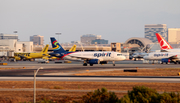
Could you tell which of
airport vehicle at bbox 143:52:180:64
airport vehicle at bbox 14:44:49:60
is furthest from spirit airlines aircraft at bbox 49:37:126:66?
airport vehicle at bbox 14:44:49:60

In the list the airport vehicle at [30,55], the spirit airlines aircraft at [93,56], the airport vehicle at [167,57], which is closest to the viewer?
the spirit airlines aircraft at [93,56]

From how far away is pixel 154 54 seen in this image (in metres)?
95.4

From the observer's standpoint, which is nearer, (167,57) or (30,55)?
(167,57)

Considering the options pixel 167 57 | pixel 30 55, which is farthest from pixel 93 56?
pixel 30 55

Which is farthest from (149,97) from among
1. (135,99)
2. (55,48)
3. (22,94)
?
(55,48)

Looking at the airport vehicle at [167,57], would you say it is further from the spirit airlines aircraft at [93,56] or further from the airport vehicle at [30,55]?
the airport vehicle at [30,55]

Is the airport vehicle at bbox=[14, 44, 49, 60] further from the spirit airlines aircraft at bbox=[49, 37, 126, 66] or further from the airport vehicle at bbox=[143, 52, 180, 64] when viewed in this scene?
the airport vehicle at bbox=[143, 52, 180, 64]

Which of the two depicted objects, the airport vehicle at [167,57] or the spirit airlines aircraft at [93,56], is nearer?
the spirit airlines aircraft at [93,56]

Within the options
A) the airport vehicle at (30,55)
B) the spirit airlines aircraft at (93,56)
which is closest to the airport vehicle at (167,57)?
the spirit airlines aircraft at (93,56)

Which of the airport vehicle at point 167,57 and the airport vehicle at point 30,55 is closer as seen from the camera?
the airport vehicle at point 167,57

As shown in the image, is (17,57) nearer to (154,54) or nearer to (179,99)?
(154,54)

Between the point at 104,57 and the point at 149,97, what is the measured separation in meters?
60.2

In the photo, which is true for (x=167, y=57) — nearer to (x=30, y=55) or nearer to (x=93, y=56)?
(x=93, y=56)

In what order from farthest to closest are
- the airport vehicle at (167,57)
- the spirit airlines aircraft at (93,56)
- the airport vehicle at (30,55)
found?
the airport vehicle at (30,55)
the airport vehicle at (167,57)
the spirit airlines aircraft at (93,56)
